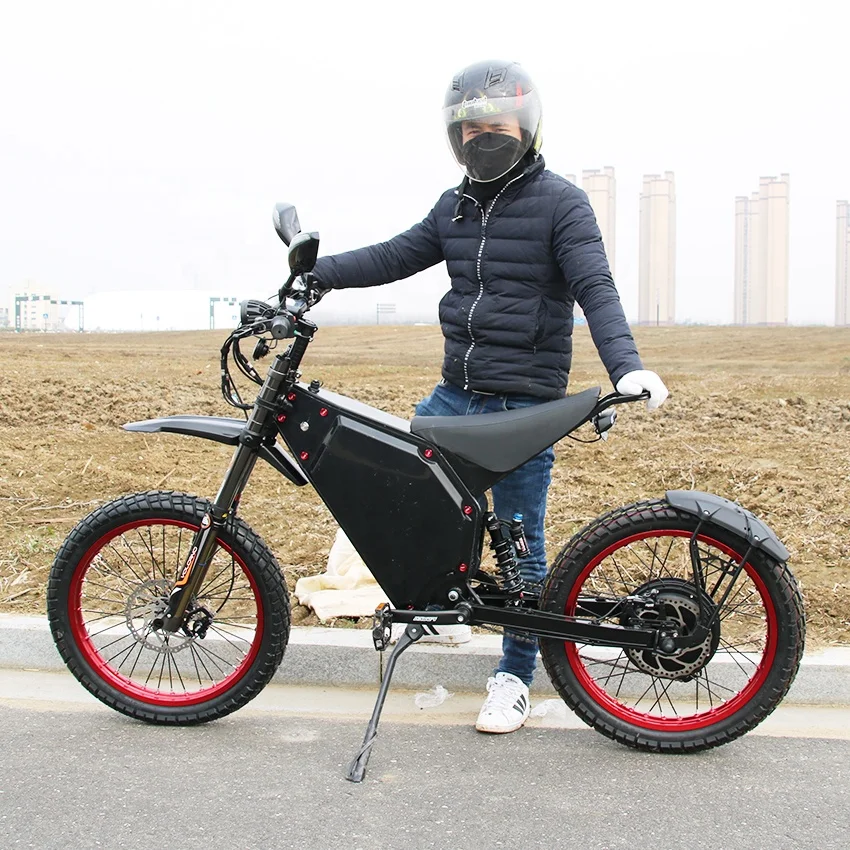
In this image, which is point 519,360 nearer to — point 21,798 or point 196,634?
point 196,634

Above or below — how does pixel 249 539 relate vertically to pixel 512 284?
below

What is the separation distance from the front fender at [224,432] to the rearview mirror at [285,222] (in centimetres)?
66

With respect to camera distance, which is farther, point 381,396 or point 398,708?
point 381,396

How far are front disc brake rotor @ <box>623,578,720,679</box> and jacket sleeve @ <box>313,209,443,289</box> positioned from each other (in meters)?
1.43

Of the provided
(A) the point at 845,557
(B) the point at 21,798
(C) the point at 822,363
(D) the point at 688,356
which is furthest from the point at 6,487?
(D) the point at 688,356

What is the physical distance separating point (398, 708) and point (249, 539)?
88 centimetres

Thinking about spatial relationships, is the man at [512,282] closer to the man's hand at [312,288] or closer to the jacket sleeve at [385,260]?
the jacket sleeve at [385,260]

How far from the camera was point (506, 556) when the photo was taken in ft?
11.6

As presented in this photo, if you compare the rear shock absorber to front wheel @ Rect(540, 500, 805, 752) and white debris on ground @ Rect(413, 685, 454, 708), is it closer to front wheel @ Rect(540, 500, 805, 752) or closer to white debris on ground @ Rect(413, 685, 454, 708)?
front wheel @ Rect(540, 500, 805, 752)

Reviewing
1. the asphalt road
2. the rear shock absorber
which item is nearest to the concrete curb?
the asphalt road

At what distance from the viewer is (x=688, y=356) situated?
21.0 m

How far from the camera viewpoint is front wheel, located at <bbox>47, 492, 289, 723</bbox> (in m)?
3.62

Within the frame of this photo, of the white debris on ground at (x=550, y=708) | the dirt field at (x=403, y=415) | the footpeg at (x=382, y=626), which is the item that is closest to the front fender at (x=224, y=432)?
the footpeg at (x=382, y=626)

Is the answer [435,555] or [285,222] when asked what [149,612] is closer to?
[435,555]
